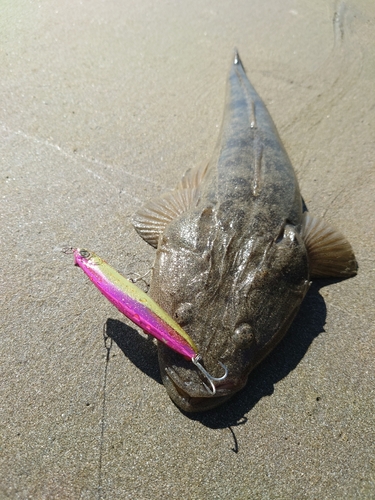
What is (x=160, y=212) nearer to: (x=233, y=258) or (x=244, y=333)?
(x=233, y=258)

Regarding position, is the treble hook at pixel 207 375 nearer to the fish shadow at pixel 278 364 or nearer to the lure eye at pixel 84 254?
the fish shadow at pixel 278 364

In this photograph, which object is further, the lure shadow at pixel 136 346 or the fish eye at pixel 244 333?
the lure shadow at pixel 136 346

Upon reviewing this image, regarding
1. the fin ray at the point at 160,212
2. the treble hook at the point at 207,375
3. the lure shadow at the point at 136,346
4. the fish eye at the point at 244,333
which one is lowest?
the lure shadow at the point at 136,346

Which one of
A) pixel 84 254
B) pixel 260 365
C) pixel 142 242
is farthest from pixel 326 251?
pixel 84 254

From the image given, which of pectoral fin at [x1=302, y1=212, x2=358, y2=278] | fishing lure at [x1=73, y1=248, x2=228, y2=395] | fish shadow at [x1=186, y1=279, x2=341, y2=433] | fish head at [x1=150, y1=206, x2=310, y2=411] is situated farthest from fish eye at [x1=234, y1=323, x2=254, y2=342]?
pectoral fin at [x1=302, y1=212, x2=358, y2=278]

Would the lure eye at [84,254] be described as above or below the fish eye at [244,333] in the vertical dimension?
above

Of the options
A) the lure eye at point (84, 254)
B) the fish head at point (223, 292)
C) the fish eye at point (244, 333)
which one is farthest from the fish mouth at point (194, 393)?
the lure eye at point (84, 254)

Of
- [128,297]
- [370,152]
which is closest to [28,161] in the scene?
[128,297]

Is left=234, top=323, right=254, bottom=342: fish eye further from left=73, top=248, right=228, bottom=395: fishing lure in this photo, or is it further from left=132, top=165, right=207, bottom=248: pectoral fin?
left=132, top=165, right=207, bottom=248: pectoral fin

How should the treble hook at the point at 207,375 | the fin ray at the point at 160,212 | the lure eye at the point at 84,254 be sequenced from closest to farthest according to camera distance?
the treble hook at the point at 207,375
the lure eye at the point at 84,254
the fin ray at the point at 160,212
